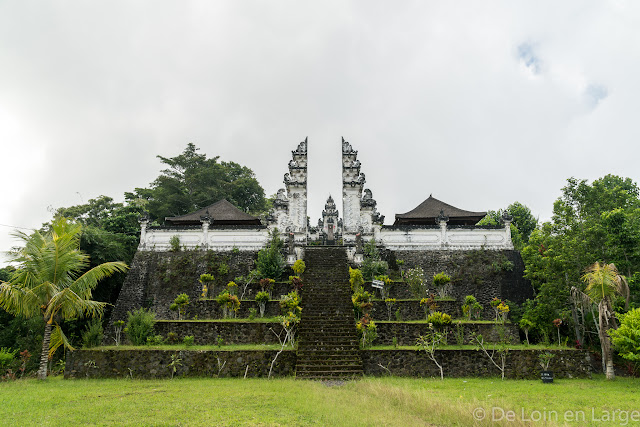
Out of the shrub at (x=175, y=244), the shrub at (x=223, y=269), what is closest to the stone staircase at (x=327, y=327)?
the shrub at (x=223, y=269)

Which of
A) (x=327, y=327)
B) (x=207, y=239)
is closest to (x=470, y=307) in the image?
(x=327, y=327)

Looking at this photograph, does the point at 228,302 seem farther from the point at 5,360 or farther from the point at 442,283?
the point at 442,283

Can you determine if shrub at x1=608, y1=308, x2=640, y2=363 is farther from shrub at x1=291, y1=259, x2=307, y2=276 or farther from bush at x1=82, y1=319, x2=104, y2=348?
bush at x1=82, y1=319, x2=104, y2=348

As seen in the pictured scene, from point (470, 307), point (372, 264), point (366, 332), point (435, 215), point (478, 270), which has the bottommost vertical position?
point (366, 332)

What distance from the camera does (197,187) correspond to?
31.9 metres

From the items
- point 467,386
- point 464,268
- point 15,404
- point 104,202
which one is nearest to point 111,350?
point 15,404

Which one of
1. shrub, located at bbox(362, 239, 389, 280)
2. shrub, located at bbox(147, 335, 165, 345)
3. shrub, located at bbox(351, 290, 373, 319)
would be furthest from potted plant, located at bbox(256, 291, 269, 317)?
shrub, located at bbox(362, 239, 389, 280)

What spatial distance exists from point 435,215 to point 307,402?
14.5 metres

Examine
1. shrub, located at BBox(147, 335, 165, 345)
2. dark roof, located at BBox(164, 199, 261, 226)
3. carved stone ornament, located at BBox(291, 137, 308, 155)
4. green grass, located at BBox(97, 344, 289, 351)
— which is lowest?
green grass, located at BBox(97, 344, 289, 351)

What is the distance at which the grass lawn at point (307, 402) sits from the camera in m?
7.07

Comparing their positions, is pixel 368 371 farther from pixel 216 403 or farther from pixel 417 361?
pixel 216 403

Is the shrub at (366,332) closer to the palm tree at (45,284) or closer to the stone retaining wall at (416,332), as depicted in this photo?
the stone retaining wall at (416,332)

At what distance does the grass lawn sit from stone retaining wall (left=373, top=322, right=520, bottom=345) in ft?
6.33

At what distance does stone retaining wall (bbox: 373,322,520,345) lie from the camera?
42.9ft
